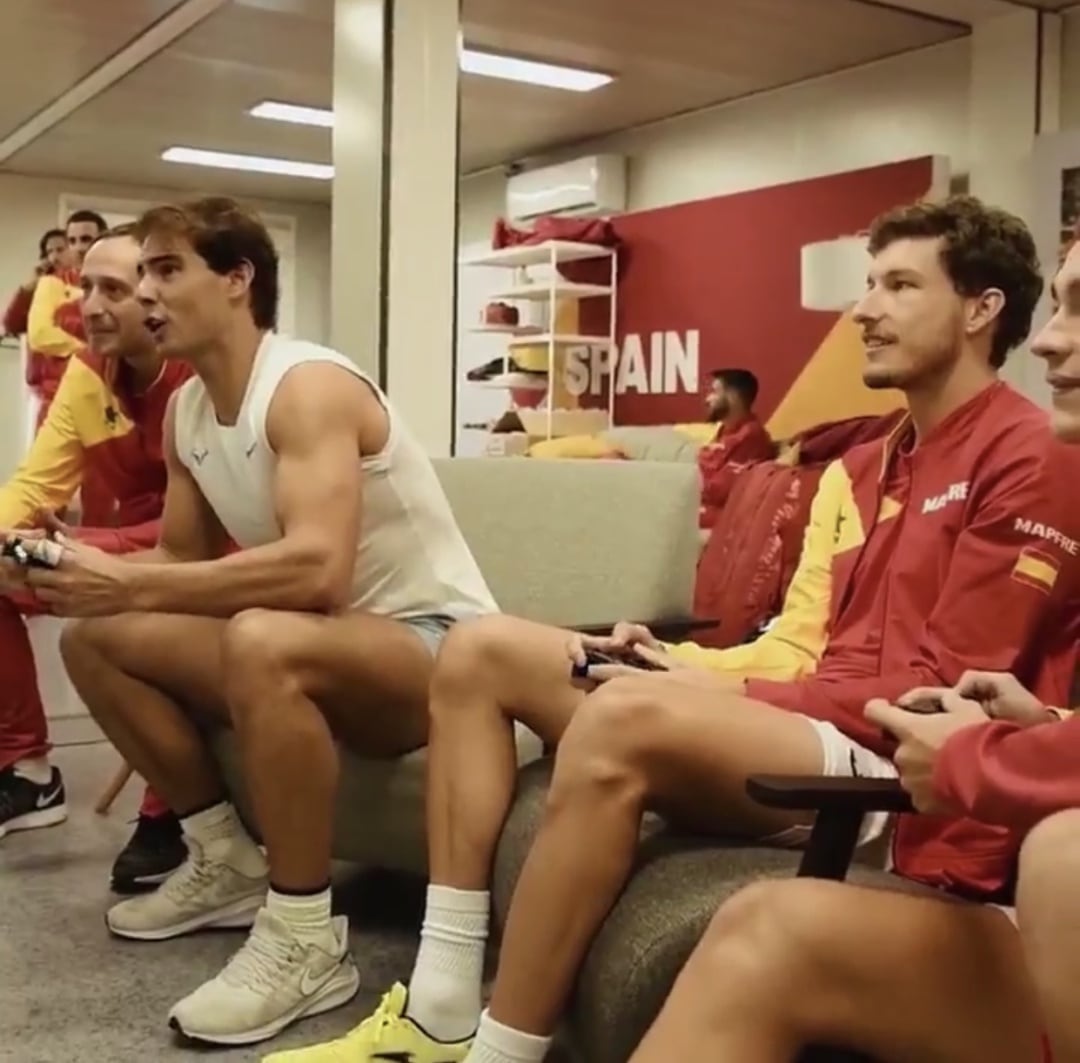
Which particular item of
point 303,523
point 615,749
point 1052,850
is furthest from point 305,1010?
point 1052,850

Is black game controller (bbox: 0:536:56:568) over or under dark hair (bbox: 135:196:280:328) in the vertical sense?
under

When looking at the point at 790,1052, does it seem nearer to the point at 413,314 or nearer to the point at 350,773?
the point at 350,773

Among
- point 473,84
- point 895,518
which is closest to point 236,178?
point 473,84

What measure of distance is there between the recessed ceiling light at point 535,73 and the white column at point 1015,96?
159 cm

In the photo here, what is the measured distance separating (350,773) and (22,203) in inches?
147

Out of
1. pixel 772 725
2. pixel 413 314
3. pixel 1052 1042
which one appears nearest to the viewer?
pixel 1052 1042

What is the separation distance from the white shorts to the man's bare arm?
77cm

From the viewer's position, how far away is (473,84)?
591 centimetres

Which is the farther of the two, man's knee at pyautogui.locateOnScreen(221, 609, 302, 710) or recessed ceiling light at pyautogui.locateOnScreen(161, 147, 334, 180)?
recessed ceiling light at pyautogui.locateOnScreen(161, 147, 334, 180)

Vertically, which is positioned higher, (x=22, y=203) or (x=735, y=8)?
(x=735, y=8)

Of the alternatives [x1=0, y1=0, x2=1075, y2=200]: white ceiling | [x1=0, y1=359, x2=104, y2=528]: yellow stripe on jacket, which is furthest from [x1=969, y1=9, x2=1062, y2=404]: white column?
[x1=0, y1=359, x2=104, y2=528]: yellow stripe on jacket

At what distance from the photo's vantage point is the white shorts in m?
1.56

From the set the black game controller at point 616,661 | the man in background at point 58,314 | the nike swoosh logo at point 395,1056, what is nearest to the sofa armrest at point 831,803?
the black game controller at point 616,661

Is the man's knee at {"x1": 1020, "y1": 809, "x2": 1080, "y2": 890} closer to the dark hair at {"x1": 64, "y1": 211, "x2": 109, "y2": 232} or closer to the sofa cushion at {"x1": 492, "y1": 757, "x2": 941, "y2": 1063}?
the sofa cushion at {"x1": 492, "y1": 757, "x2": 941, "y2": 1063}
